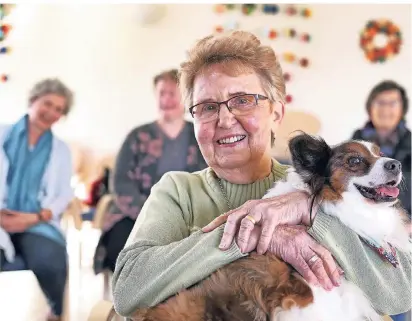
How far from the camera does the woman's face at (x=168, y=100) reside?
6.04 ft

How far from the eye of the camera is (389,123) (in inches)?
74.9

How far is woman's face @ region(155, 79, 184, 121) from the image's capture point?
6.04 ft

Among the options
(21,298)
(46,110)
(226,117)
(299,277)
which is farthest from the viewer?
(46,110)

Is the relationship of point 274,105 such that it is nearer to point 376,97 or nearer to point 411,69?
point 376,97

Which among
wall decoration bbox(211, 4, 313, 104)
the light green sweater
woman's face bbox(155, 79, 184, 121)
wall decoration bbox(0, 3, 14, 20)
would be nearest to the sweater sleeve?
the light green sweater

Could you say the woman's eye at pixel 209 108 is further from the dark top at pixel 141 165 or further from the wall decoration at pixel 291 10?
the wall decoration at pixel 291 10

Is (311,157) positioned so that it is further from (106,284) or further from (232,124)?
(106,284)

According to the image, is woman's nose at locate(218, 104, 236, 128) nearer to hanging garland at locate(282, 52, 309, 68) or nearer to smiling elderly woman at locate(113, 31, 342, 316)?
smiling elderly woman at locate(113, 31, 342, 316)

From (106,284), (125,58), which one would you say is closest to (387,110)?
(125,58)

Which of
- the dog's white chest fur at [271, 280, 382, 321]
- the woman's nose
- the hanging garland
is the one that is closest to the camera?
the dog's white chest fur at [271, 280, 382, 321]

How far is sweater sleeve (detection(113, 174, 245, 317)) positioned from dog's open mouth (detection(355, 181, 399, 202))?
38 cm

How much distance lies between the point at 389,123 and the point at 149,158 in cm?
98

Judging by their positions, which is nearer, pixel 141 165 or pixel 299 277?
pixel 299 277

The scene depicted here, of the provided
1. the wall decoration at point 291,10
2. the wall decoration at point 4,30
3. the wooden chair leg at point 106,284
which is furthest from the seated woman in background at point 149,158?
the wall decoration at point 4,30
